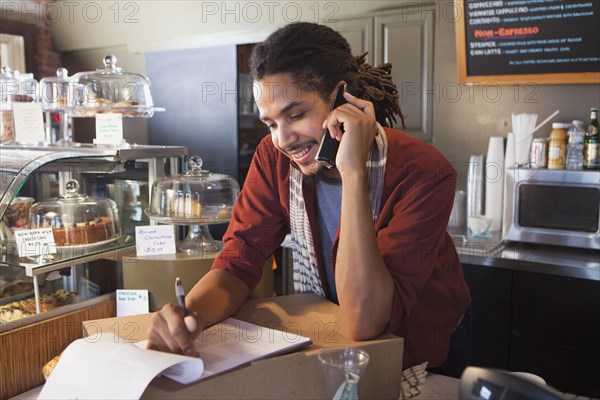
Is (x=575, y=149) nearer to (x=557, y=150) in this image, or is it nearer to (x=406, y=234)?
(x=557, y=150)

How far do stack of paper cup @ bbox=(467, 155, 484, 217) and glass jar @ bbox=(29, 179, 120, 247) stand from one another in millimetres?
1802

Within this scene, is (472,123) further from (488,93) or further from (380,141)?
(380,141)

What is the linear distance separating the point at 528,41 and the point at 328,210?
1.83 meters

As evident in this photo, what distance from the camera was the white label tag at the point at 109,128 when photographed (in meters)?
1.91

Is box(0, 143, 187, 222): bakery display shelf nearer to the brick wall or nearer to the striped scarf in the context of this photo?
the striped scarf

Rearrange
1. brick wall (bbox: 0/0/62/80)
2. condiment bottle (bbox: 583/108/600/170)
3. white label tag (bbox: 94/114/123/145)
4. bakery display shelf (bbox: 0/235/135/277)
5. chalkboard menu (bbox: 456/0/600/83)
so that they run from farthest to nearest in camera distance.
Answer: brick wall (bbox: 0/0/62/80)
chalkboard menu (bbox: 456/0/600/83)
condiment bottle (bbox: 583/108/600/170)
white label tag (bbox: 94/114/123/145)
bakery display shelf (bbox: 0/235/135/277)

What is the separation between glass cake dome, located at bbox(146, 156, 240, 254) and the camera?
1752mm

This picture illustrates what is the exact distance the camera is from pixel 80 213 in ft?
5.65

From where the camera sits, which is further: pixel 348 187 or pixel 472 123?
pixel 472 123

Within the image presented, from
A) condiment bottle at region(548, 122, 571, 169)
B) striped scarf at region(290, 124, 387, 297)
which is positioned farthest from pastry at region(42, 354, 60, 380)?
condiment bottle at region(548, 122, 571, 169)

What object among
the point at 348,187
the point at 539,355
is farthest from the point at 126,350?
the point at 539,355

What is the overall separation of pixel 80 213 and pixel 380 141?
903 millimetres

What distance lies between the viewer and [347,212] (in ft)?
4.04

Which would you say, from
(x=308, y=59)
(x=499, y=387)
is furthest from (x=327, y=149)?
(x=499, y=387)
